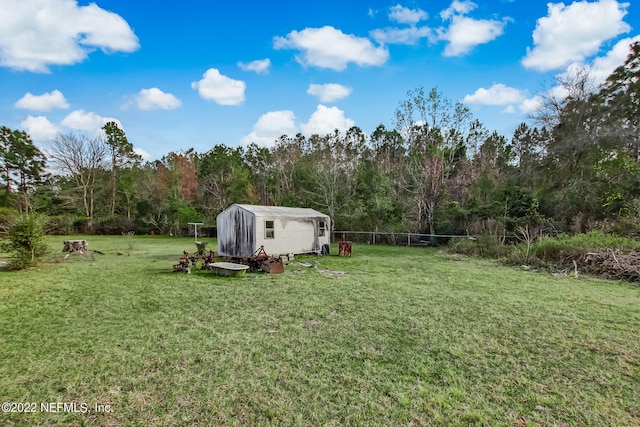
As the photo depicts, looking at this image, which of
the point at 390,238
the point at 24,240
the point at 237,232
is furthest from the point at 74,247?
the point at 390,238

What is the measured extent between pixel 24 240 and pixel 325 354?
10.4m

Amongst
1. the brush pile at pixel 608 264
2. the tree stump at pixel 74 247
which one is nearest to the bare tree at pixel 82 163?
the tree stump at pixel 74 247

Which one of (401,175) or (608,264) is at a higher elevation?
(401,175)

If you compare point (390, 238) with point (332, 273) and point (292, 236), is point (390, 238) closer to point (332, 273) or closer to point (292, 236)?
point (292, 236)

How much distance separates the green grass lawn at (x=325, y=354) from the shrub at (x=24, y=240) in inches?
119

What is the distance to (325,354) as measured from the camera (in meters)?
3.60

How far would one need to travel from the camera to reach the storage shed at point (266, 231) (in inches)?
439

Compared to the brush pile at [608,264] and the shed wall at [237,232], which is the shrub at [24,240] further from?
the brush pile at [608,264]

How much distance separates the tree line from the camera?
12.7 metres

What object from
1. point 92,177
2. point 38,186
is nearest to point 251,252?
point 92,177

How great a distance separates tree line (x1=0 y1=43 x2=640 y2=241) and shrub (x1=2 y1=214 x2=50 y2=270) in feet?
24.4

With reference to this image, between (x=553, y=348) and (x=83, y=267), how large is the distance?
39.0 ft

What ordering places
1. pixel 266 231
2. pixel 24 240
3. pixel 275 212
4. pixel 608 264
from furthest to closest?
pixel 275 212
pixel 266 231
pixel 24 240
pixel 608 264

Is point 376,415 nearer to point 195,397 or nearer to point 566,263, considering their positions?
point 195,397
